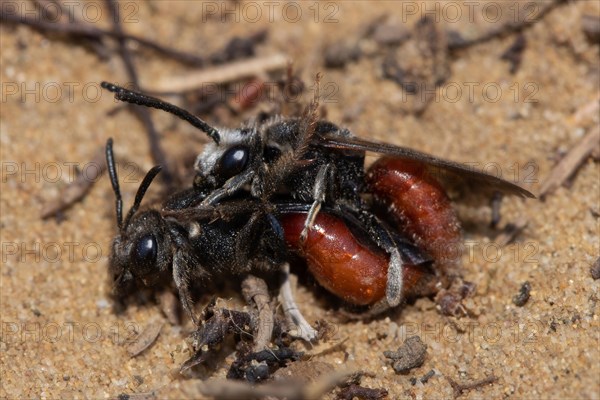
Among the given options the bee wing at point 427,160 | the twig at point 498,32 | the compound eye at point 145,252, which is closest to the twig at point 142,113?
the compound eye at point 145,252

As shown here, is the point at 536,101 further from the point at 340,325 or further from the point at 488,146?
the point at 340,325

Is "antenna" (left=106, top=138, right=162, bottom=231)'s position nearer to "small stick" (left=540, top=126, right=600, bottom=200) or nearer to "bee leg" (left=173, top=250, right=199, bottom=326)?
"bee leg" (left=173, top=250, right=199, bottom=326)

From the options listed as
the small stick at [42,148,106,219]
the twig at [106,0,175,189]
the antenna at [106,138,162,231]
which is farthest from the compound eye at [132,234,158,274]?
the small stick at [42,148,106,219]

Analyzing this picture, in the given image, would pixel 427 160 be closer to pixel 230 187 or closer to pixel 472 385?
pixel 230 187

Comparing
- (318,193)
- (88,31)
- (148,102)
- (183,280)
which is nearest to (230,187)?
(318,193)

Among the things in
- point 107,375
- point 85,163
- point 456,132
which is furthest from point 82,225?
point 456,132

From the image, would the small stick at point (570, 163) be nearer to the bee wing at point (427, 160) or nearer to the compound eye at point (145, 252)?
the bee wing at point (427, 160)
